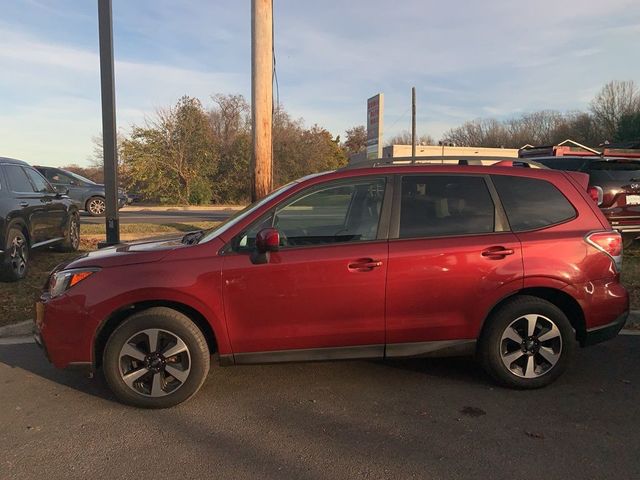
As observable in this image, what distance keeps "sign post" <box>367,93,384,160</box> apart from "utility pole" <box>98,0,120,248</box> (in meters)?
15.2

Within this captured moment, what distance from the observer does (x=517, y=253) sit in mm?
3891

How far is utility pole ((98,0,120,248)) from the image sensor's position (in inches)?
294

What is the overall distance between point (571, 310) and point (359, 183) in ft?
6.55

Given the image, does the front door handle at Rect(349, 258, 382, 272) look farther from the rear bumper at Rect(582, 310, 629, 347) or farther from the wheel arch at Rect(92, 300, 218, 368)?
the rear bumper at Rect(582, 310, 629, 347)

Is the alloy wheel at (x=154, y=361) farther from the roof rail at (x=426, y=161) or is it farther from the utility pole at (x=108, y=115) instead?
the utility pole at (x=108, y=115)

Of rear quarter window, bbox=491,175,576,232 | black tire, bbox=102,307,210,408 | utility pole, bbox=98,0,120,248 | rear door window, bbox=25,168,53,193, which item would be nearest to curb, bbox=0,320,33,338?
utility pole, bbox=98,0,120,248

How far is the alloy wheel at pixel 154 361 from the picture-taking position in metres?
3.66

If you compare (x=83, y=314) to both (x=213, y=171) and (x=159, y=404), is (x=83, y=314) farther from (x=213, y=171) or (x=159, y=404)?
(x=213, y=171)

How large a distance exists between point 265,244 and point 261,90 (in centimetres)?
598

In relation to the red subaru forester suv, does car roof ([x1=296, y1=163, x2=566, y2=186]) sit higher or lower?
higher

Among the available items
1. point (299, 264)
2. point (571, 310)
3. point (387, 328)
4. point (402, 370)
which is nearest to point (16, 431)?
point (299, 264)

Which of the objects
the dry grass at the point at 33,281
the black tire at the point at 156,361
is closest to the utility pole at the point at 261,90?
the dry grass at the point at 33,281

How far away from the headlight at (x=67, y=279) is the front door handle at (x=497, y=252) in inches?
112

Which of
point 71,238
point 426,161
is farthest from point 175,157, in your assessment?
point 426,161
